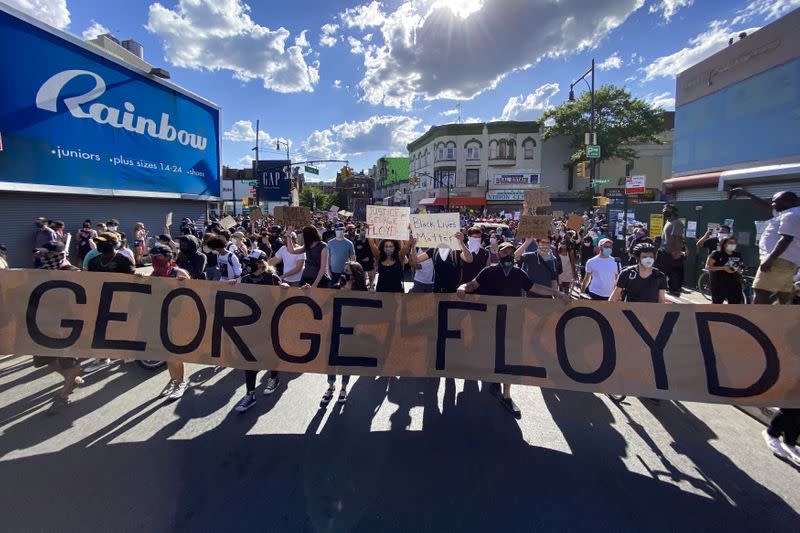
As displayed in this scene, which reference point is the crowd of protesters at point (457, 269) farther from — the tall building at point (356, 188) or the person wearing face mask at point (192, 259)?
the tall building at point (356, 188)

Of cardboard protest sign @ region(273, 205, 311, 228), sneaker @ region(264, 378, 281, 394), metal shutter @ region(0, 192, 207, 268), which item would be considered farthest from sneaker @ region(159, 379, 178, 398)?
metal shutter @ region(0, 192, 207, 268)

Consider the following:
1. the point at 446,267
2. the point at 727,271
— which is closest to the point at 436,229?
the point at 446,267

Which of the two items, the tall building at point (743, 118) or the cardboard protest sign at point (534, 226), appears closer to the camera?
the cardboard protest sign at point (534, 226)

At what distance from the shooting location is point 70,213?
12578 mm

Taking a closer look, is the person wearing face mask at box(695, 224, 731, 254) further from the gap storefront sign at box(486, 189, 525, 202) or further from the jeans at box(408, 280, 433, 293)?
the gap storefront sign at box(486, 189, 525, 202)

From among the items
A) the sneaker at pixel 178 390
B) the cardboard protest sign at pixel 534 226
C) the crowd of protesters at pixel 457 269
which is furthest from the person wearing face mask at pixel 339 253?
the cardboard protest sign at pixel 534 226

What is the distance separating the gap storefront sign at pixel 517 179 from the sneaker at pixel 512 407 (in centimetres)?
4484

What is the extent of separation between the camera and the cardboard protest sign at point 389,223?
5.09m

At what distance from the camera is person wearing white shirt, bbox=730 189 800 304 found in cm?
434

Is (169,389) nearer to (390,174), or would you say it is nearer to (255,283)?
(255,283)

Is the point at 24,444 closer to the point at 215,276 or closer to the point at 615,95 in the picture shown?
the point at 215,276

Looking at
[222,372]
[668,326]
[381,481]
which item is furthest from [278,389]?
[668,326]

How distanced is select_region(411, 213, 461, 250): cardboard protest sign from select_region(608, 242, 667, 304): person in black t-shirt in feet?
6.72

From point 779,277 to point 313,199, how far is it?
2688 inches
